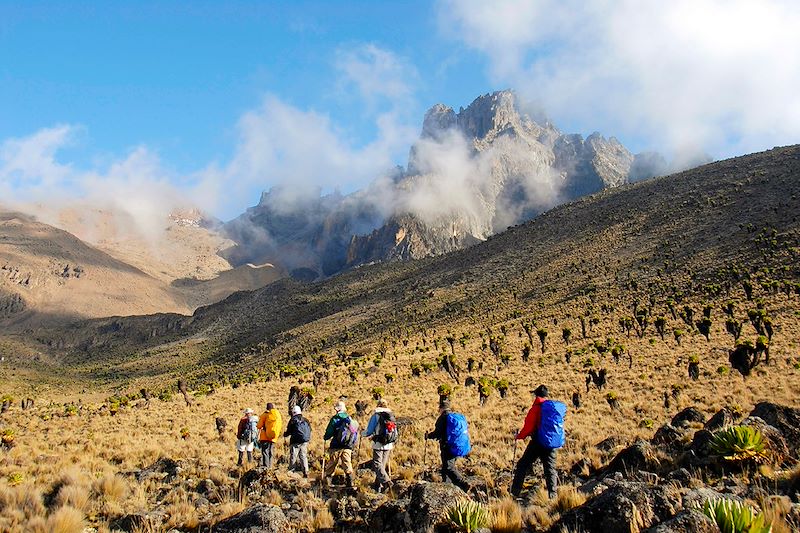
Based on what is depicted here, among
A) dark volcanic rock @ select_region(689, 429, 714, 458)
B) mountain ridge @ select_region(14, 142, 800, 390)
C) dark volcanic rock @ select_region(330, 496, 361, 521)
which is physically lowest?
dark volcanic rock @ select_region(330, 496, 361, 521)

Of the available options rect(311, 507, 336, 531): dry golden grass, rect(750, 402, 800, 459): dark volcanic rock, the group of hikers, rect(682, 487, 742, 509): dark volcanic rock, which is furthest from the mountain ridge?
rect(682, 487, 742, 509): dark volcanic rock

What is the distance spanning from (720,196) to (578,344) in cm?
5561

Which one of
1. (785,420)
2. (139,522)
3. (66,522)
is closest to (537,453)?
(785,420)

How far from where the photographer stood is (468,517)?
22.1 ft

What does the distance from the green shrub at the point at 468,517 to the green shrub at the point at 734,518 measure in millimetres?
2623

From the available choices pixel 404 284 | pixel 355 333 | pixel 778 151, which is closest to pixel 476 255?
pixel 404 284

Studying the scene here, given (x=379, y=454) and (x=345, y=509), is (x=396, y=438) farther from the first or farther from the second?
(x=345, y=509)

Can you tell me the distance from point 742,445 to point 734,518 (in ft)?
14.6

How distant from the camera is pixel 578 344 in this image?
158 feet

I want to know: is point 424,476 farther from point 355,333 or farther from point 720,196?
point 720,196

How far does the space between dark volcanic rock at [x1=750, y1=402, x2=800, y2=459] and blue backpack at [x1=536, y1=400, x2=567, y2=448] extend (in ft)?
14.0

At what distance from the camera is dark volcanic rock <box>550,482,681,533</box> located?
6082 millimetres

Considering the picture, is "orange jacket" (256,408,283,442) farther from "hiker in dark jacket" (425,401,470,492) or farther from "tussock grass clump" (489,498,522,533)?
"tussock grass clump" (489,498,522,533)

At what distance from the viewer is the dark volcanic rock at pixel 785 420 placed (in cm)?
992
